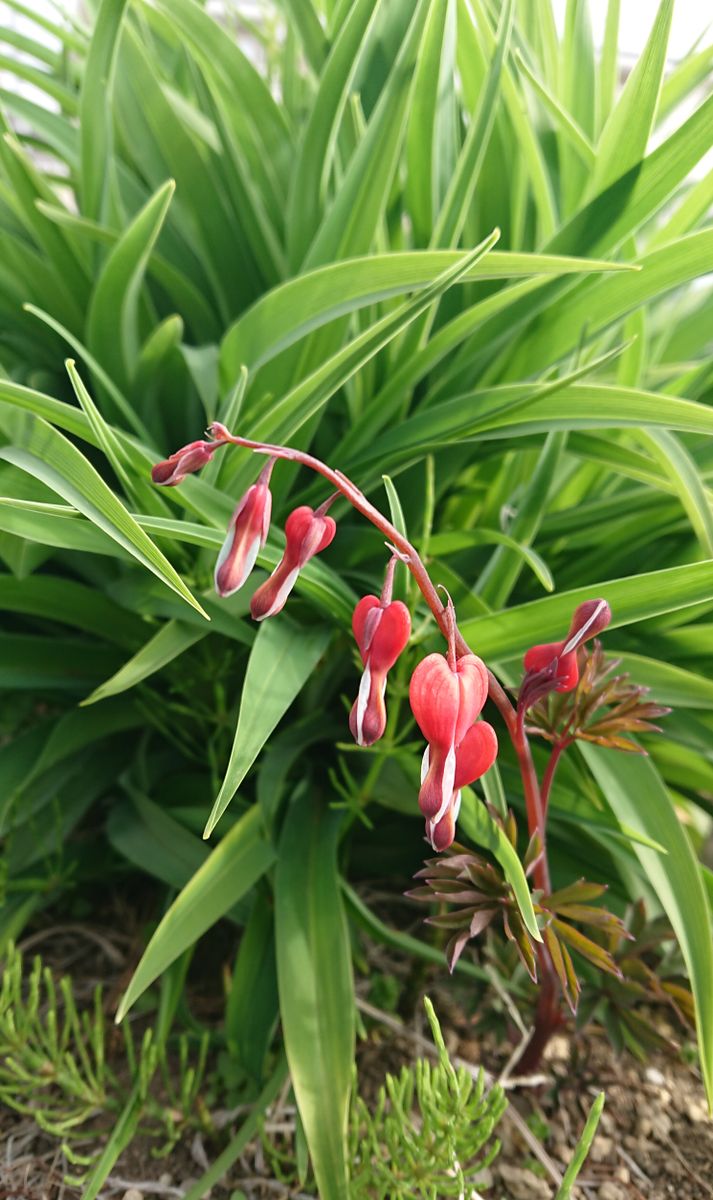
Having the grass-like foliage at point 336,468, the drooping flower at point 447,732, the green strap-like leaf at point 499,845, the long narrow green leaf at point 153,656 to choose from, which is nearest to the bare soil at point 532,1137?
the grass-like foliage at point 336,468

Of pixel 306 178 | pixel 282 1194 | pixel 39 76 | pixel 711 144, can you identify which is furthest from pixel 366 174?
pixel 282 1194

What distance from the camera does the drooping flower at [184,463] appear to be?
48 centimetres

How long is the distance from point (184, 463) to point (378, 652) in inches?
5.3

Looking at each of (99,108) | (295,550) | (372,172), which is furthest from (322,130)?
(295,550)

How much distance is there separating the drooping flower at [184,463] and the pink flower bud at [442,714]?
0.15 meters

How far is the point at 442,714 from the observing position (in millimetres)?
454

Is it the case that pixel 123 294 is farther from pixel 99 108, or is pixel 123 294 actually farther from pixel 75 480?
pixel 75 480

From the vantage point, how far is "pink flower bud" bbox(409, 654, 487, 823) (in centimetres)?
45

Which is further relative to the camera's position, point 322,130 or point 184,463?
point 322,130

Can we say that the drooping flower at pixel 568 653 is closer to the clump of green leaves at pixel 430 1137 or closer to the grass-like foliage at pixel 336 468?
the grass-like foliage at pixel 336 468

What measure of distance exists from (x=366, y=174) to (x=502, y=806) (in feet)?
1.75

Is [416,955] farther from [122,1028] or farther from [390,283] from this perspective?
[390,283]

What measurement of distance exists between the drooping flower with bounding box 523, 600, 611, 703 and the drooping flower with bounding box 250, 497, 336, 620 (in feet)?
0.51

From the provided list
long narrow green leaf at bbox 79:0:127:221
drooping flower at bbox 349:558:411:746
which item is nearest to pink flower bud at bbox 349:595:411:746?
drooping flower at bbox 349:558:411:746
